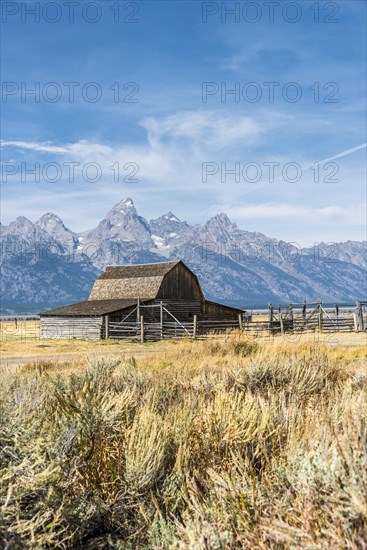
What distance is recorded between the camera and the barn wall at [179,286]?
132 ft

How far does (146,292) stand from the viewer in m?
39.6

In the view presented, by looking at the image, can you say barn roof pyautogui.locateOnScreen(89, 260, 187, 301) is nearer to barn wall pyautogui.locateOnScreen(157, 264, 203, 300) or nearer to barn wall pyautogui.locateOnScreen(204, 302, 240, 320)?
barn wall pyautogui.locateOnScreen(157, 264, 203, 300)

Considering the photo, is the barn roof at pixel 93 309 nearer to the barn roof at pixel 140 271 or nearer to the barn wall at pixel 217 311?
the barn roof at pixel 140 271

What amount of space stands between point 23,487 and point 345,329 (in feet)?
124

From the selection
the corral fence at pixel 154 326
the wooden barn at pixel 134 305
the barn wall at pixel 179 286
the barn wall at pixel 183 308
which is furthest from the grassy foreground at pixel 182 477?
the barn wall at pixel 179 286

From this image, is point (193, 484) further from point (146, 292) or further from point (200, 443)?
point (146, 292)

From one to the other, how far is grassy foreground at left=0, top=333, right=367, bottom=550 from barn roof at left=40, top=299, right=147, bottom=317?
28759 mm

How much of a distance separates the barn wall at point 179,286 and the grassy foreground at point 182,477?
33177 mm

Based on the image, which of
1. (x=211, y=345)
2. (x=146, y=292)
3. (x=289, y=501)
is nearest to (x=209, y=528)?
(x=289, y=501)

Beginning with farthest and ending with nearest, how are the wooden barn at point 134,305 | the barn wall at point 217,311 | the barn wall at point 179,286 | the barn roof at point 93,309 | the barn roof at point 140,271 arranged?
the barn wall at point 217,311, the barn roof at point 140,271, the barn wall at point 179,286, the wooden barn at point 134,305, the barn roof at point 93,309

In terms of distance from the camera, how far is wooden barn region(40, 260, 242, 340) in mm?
35812

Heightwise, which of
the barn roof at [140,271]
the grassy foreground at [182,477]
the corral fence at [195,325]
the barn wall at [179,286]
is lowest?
the corral fence at [195,325]

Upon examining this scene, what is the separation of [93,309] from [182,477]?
3306cm

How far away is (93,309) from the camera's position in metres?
37.0
